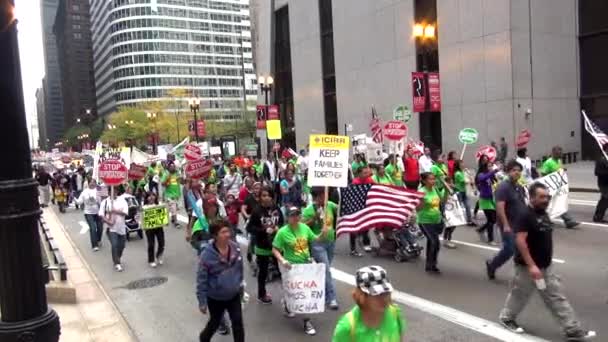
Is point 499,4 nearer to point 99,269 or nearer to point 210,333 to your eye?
point 99,269

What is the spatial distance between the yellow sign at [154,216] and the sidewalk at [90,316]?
1.40 m

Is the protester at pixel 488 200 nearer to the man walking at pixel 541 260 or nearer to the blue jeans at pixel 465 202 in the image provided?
the blue jeans at pixel 465 202

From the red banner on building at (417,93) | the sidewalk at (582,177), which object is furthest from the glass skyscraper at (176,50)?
the red banner on building at (417,93)

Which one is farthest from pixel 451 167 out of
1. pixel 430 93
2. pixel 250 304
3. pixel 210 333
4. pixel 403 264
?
pixel 430 93

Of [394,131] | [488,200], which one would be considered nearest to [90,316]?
[488,200]

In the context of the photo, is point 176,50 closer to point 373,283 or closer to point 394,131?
point 394,131

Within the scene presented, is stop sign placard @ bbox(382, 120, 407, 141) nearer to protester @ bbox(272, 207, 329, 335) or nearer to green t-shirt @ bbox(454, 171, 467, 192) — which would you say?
green t-shirt @ bbox(454, 171, 467, 192)

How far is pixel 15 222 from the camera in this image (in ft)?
9.95

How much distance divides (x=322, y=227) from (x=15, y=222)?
4.87 meters

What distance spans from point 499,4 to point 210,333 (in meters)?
24.4

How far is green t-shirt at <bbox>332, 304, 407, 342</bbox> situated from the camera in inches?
124

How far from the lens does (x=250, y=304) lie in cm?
788

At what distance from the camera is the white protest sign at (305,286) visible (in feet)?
20.5

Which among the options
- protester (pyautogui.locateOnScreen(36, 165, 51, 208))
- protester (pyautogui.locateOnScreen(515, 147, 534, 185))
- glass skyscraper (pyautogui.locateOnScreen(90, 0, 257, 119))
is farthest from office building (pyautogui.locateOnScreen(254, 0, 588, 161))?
glass skyscraper (pyautogui.locateOnScreen(90, 0, 257, 119))
